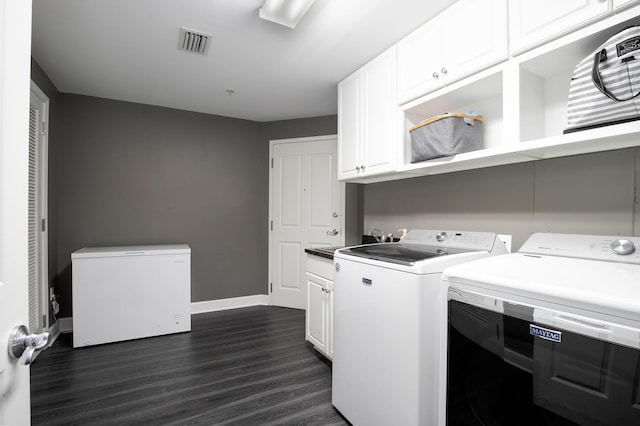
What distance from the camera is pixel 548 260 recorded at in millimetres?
1253

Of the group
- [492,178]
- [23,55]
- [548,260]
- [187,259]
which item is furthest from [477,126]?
[187,259]

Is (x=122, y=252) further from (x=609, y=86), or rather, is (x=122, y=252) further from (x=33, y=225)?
(x=609, y=86)

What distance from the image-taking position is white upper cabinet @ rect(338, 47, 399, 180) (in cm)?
212

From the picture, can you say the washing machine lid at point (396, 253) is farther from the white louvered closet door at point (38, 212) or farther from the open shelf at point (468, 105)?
the white louvered closet door at point (38, 212)

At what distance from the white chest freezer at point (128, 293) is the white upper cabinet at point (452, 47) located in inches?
101

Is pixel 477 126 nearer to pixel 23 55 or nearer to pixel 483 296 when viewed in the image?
pixel 483 296

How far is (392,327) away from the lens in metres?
1.41

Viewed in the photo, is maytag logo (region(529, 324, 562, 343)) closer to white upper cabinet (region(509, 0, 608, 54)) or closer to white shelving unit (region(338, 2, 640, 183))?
white shelving unit (region(338, 2, 640, 183))

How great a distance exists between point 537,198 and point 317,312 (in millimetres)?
1697

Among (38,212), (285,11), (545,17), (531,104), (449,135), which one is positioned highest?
(285,11)

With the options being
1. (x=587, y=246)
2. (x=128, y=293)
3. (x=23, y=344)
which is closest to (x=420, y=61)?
(x=587, y=246)

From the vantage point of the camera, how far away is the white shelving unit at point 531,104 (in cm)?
116

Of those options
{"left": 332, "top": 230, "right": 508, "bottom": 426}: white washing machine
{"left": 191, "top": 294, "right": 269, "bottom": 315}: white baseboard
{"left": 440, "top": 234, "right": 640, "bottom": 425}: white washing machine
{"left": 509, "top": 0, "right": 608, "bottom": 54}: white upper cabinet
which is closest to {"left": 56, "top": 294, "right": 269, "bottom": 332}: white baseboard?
{"left": 191, "top": 294, "right": 269, "bottom": 315}: white baseboard

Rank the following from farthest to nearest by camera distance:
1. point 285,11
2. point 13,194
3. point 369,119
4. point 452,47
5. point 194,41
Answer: point 369,119 → point 194,41 → point 285,11 → point 452,47 → point 13,194
